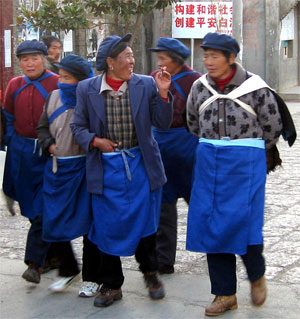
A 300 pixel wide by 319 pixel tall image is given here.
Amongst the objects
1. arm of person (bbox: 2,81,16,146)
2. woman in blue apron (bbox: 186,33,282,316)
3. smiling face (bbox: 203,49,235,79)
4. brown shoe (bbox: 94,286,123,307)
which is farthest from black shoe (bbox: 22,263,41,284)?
smiling face (bbox: 203,49,235,79)

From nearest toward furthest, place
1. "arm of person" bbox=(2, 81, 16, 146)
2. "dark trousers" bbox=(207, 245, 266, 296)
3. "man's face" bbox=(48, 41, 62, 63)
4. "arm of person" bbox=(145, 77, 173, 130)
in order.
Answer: "dark trousers" bbox=(207, 245, 266, 296)
"arm of person" bbox=(145, 77, 173, 130)
"arm of person" bbox=(2, 81, 16, 146)
"man's face" bbox=(48, 41, 62, 63)

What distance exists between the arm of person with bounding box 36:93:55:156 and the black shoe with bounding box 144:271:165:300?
1.09 metres

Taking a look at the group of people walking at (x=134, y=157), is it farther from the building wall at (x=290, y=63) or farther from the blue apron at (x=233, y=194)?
the building wall at (x=290, y=63)

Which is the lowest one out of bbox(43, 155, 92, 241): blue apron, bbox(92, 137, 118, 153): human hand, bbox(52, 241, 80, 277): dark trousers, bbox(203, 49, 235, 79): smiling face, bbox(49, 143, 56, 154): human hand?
bbox(52, 241, 80, 277): dark trousers

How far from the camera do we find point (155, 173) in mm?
4773

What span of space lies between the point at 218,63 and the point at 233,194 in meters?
0.83

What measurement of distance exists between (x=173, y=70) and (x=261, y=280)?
5.72ft

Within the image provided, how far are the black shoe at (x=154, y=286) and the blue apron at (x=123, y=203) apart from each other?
32cm

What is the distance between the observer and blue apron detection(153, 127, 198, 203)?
539 centimetres

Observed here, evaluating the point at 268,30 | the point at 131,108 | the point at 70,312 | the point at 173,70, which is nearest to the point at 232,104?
the point at 131,108

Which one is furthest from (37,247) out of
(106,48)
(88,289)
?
(106,48)

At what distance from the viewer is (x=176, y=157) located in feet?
17.8

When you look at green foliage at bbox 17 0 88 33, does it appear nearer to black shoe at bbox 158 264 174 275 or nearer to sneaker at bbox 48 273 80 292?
black shoe at bbox 158 264 174 275

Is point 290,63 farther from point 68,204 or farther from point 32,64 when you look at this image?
point 68,204
